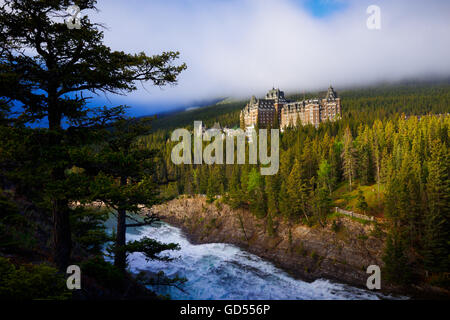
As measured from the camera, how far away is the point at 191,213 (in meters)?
66.1

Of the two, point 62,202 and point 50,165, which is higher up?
point 50,165

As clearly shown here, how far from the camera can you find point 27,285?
19.7ft

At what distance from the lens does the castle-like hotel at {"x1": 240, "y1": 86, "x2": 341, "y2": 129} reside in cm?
13062

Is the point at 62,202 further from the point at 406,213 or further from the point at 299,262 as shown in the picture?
the point at 406,213

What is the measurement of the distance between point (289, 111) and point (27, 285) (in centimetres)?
14408

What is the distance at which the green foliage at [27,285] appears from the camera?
5.85 metres

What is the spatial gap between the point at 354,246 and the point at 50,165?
130ft

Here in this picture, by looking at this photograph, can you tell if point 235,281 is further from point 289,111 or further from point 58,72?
point 289,111

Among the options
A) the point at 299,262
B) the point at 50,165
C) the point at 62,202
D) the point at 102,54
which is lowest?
the point at 299,262

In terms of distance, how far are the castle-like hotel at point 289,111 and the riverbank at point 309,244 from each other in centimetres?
7273

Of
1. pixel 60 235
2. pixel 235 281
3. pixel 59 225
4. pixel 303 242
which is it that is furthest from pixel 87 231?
pixel 303 242

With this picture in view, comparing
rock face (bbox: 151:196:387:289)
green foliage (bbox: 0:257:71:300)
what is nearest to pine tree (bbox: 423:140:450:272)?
rock face (bbox: 151:196:387:289)
